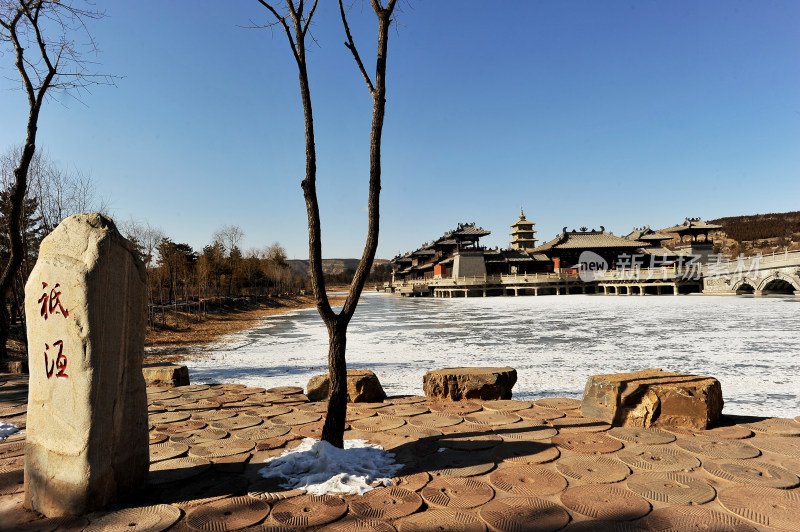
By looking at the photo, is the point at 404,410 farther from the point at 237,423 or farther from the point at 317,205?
the point at 317,205

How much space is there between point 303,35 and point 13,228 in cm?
710

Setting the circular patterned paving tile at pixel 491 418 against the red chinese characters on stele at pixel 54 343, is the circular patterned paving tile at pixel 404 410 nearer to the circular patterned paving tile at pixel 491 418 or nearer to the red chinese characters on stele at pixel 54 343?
the circular patterned paving tile at pixel 491 418

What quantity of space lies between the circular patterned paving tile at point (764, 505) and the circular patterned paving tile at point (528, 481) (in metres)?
1.00

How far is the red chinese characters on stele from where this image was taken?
275 cm

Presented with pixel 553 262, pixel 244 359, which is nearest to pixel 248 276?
pixel 553 262

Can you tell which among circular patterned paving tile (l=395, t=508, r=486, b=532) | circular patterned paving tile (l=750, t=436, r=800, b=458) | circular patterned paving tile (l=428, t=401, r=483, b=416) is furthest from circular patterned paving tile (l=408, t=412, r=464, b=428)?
circular patterned paving tile (l=750, t=436, r=800, b=458)

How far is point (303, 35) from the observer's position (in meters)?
3.84

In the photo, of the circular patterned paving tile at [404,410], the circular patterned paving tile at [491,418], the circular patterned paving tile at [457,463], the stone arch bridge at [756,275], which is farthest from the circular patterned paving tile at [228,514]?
the stone arch bridge at [756,275]

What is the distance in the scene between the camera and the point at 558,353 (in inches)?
456

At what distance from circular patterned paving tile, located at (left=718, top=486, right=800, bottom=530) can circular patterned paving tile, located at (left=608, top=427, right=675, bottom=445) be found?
946 millimetres

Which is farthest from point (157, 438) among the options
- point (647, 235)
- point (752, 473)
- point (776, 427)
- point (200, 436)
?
point (647, 235)

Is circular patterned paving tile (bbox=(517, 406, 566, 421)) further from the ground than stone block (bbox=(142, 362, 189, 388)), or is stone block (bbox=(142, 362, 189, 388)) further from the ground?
stone block (bbox=(142, 362, 189, 388))

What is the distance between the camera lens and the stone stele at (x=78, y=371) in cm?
272

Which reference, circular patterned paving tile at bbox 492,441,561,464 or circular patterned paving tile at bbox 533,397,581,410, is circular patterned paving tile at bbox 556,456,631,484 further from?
circular patterned paving tile at bbox 533,397,581,410
